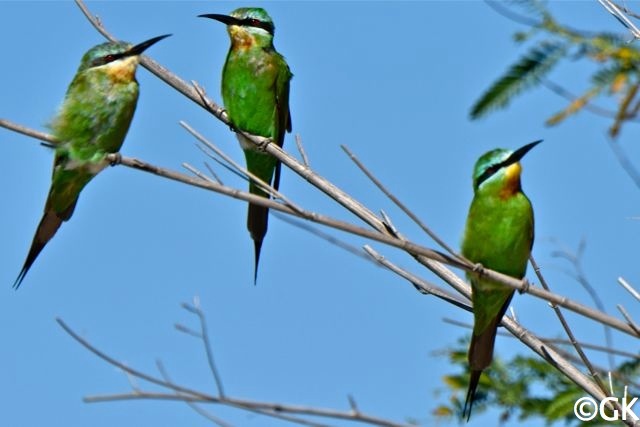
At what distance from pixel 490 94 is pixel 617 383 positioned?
0.98 m

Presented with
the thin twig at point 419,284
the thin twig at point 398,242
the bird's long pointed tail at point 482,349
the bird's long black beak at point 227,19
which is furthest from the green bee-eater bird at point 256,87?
the thin twig at point 398,242

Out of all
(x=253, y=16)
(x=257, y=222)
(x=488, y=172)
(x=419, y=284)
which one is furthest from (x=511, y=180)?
(x=253, y=16)

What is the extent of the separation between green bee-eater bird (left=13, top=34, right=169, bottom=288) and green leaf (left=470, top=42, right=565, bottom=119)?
46.2 inches

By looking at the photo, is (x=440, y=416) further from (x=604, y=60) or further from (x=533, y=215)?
(x=604, y=60)

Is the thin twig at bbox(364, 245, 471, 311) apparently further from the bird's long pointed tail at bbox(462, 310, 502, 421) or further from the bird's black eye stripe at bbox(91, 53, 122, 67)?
the bird's black eye stripe at bbox(91, 53, 122, 67)

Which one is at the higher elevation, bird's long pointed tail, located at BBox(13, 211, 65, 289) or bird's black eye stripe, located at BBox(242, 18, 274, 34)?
bird's black eye stripe, located at BBox(242, 18, 274, 34)

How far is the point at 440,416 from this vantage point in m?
4.14

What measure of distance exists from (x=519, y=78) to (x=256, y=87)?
1.47 metres

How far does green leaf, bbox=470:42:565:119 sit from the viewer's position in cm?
358

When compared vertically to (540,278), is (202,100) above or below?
above

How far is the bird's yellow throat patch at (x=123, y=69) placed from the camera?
13.3ft

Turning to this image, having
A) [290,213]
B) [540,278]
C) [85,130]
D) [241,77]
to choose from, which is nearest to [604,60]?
[540,278]

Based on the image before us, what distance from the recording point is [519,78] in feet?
12.0

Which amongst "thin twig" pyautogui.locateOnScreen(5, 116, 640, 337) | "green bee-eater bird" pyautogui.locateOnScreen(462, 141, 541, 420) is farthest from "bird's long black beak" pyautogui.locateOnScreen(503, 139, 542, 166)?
"thin twig" pyautogui.locateOnScreen(5, 116, 640, 337)
